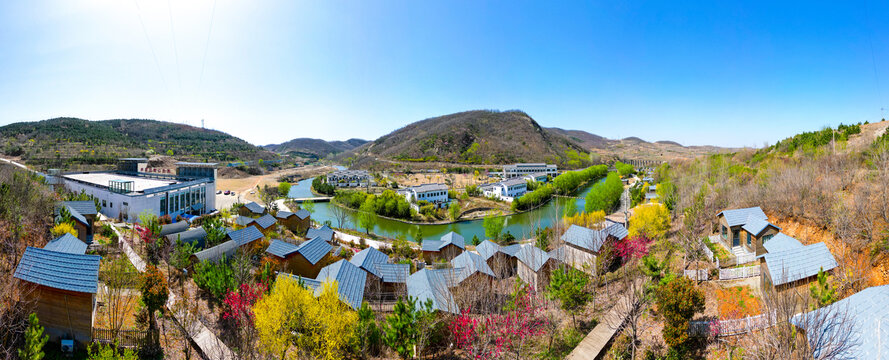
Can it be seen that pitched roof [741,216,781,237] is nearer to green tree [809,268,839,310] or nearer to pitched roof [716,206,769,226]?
pitched roof [716,206,769,226]

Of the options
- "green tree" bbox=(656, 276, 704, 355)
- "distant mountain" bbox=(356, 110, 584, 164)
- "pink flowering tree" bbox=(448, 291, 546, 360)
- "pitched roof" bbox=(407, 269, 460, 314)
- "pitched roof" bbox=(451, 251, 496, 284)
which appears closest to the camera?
"green tree" bbox=(656, 276, 704, 355)

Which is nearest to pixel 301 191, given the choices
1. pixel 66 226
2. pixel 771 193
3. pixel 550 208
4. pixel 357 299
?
pixel 550 208

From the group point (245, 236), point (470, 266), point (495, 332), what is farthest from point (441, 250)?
point (495, 332)

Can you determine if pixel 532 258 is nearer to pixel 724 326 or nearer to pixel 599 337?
pixel 599 337

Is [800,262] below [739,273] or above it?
above

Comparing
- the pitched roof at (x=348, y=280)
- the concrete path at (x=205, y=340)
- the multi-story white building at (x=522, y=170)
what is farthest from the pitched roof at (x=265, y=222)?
the multi-story white building at (x=522, y=170)

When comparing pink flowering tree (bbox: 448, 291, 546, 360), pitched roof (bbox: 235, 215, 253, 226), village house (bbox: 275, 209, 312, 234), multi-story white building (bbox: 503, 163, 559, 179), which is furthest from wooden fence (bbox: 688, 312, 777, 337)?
multi-story white building (bbox: 503, 163, 559, 179)
